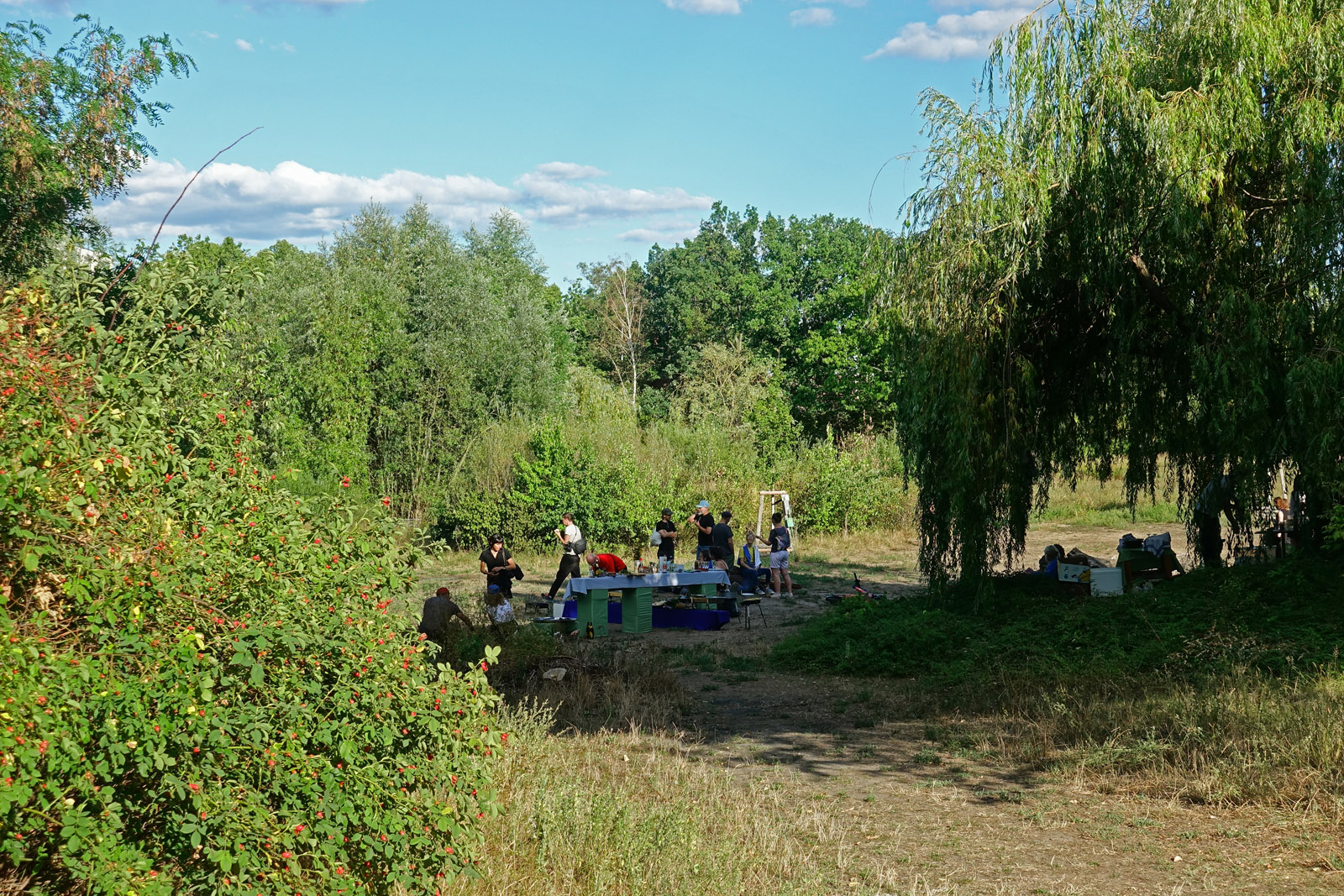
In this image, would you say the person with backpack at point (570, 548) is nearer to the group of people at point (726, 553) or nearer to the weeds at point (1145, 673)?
the group of people at point (726, 553)

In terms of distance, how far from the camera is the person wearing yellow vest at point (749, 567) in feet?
60.0

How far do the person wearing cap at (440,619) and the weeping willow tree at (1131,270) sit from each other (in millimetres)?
5372

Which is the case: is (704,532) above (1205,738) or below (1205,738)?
above

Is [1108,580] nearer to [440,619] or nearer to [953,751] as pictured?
[953,751]

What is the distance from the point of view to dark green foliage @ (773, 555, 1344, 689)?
1003cm

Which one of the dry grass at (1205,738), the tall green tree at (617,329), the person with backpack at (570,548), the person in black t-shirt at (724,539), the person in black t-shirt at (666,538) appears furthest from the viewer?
the tall green tree at (617,329)

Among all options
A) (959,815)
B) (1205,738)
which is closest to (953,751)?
(959,815)

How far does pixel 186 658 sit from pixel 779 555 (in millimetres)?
15944

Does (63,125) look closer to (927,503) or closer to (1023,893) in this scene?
(927,503)

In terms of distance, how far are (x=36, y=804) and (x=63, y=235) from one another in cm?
1614

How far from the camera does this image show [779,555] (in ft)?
62.7

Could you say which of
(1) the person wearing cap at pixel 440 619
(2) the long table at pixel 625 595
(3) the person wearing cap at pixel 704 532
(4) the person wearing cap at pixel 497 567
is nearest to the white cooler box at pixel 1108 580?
(2) the long table at pixel 625 595

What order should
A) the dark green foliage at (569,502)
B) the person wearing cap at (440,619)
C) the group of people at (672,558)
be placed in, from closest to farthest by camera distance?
the person wearing cap at (440,619), the group of people at (672,558), the dark green foliage at (569,502)

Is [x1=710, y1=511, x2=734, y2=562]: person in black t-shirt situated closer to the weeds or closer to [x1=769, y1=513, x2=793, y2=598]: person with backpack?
[x1=769, y1=513, x2=793, y2=598]: person with backpack
